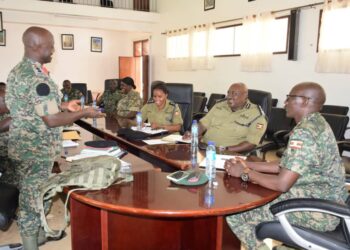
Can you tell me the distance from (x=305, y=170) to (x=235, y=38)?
4.82m

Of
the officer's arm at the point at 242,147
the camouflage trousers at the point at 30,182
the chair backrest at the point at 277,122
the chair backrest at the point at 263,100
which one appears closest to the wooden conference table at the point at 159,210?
the camouflage trousers at the point at 30,182

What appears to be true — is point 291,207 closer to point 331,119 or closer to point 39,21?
point 331,119

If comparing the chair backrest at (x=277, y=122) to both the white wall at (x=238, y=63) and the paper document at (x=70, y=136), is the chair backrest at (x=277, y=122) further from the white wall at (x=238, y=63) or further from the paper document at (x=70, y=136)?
the paper document at (x=70, y=136)

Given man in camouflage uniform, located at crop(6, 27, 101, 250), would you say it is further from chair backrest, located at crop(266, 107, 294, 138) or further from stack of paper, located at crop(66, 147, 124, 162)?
chair backrest, located at crop(266, 107, 294, 138)

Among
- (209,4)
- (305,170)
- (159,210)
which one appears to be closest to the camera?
(159,210)

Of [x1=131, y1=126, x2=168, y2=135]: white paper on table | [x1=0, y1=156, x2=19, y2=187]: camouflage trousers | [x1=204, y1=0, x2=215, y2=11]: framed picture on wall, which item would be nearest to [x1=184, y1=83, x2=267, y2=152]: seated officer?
[x1=131, y1=126, x2=168, y2=135]: white paper on table

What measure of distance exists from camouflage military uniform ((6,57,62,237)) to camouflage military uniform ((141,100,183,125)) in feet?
4.63

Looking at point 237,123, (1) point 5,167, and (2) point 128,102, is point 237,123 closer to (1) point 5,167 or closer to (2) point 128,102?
(1) point 5,167

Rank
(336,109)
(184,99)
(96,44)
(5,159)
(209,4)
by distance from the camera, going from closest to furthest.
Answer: (5,159)
(184,99)
(336,109)
(209,4)
(96,44)

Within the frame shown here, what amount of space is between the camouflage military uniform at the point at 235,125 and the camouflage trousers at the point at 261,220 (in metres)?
1.01

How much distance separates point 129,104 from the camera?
14.1 feet

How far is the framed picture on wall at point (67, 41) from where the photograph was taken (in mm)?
9219

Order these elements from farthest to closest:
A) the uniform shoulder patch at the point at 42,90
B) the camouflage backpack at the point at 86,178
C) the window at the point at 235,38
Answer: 1. the window at the point at 235,38
2. the uniform shoulder patch at the point at 42,90
3. the camouflage backpack at the point at 86,178

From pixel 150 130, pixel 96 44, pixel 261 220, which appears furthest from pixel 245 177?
pixel 96 44
